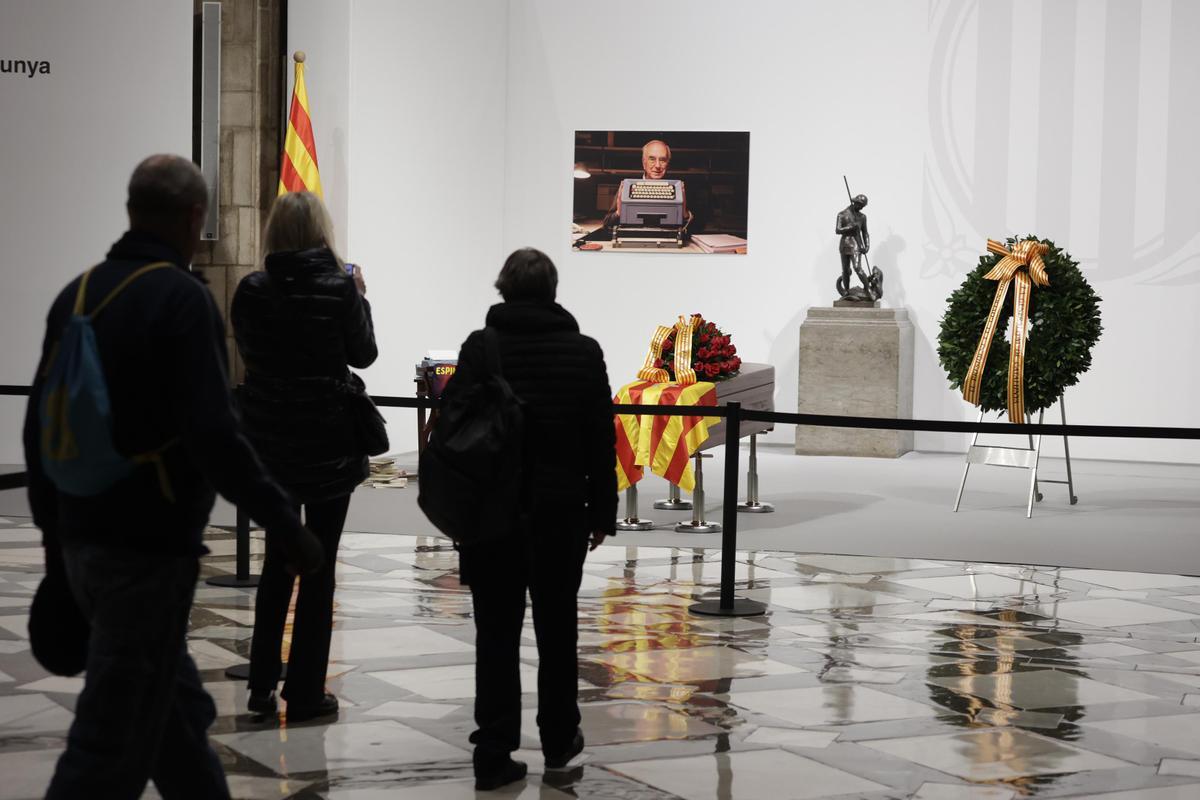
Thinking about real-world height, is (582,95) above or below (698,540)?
above

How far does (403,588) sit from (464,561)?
3112 mm

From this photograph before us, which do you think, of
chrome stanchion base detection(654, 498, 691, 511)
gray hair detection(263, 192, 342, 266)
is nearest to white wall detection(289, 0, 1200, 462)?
chrome stanchion base detection(654, 498, 691, 511)

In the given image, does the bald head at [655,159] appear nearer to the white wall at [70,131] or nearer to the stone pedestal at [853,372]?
the stone pedestal at [853,372]

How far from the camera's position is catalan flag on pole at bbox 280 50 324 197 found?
38.7ft

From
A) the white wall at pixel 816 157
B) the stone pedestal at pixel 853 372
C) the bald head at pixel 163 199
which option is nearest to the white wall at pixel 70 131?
the white wall at pixel 816 157

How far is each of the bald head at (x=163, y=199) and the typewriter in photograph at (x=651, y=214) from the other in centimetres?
1264

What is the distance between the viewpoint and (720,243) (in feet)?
50.4

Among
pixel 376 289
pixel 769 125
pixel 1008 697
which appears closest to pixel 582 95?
pixel 769 125

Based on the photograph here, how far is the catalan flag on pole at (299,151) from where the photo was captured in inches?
464

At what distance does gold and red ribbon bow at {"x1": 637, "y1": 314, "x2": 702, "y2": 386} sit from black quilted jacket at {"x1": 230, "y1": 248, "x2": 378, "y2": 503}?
477 cm

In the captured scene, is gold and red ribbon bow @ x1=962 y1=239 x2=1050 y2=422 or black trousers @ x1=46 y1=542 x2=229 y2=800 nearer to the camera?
black trousers @ x1=46 y1=542 x2=229 y2=800

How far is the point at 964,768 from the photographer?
4324 mm

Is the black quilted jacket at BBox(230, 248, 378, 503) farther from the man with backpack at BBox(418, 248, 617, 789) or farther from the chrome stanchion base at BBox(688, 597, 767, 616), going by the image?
the chrome stanchion base at BBox(688, 597, 767, 616)

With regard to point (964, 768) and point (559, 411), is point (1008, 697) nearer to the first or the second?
point (964, 768)
